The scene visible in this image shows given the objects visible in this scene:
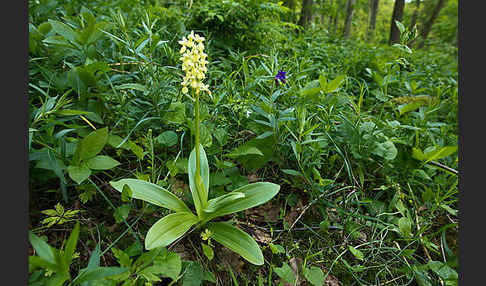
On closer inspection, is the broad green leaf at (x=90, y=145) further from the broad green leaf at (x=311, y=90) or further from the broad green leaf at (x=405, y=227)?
the broad green leaf at (x=405, y=227)

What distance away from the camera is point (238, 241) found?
3.92ft

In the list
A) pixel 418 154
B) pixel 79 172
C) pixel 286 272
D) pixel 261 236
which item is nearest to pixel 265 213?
pixel 261 236

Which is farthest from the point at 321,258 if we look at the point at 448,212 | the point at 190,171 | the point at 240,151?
the point at 448,212

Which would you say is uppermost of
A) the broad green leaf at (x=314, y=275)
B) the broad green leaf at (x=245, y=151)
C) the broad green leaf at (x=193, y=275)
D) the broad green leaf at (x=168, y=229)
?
the broad green leaf at (x=245, y=151)

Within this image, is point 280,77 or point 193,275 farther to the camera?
point 280,77

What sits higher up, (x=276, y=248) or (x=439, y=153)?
(x=439, y=153)

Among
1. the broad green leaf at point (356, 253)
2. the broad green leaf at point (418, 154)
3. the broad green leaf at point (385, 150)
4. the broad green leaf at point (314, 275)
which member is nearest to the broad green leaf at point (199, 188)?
the broad green leaf at point (314, 275)

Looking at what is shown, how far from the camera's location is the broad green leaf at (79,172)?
1.20 meters

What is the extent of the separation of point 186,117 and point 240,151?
16.7 inches

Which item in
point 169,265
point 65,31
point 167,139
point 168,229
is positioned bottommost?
point 169,265

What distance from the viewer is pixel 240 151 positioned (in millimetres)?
1520

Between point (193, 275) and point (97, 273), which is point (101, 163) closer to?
point (97, 273)

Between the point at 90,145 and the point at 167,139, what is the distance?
411 mm

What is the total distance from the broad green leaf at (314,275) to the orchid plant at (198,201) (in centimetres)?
31
